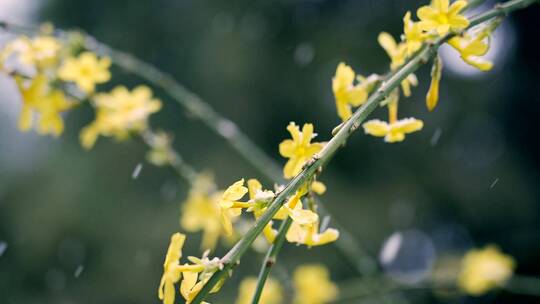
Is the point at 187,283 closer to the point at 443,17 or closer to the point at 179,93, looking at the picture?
the point at 443,17

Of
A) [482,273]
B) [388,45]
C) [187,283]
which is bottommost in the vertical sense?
[187,283]

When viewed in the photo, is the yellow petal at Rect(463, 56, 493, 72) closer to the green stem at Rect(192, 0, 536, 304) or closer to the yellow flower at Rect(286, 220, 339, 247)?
the green stem at Rect(192, 0, 536, 304)

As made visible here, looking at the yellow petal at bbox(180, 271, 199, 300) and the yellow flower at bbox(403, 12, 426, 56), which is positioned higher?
the yellow flower at bbox(403, 12, 426, 56)

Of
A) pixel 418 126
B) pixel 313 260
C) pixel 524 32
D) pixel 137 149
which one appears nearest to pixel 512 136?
pixel 524 32

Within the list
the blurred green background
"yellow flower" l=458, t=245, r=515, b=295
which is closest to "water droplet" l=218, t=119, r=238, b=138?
"yellow flower" l=458, t=245, r=515, b=295

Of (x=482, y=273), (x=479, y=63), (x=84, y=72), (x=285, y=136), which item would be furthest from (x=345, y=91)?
(x=285, y=136)

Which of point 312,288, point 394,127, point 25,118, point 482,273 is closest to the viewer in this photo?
point 394,127
